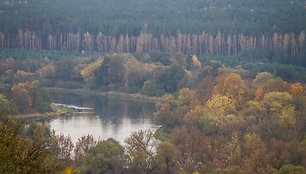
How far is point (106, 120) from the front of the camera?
58.5 m

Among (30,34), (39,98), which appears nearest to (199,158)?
(39,98)

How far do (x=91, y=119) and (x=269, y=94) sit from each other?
15.3m

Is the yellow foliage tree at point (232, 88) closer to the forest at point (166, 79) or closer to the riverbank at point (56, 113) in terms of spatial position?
the forest at point (166, 79)

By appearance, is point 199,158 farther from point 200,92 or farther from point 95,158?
point 200,92

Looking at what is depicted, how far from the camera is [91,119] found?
59.3 m

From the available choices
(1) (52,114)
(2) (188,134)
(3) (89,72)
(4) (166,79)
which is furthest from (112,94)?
(2) (188,134)

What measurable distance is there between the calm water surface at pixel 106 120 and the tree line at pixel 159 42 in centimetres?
2895

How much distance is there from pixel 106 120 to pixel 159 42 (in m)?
48.8

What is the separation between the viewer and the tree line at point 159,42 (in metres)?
96.6

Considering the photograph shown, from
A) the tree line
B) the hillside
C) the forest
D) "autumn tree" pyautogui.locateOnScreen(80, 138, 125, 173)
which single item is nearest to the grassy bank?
the forest

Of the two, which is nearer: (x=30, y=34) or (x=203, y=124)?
(x=203, y=124)

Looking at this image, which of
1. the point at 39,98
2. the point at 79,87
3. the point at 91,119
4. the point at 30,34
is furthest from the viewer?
the point at 30,34

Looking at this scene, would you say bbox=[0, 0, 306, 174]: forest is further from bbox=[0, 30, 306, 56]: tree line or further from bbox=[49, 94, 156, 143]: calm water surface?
bbox=[49, 94, 156, 143]: calm water surface

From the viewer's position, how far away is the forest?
120 feet
